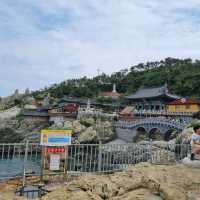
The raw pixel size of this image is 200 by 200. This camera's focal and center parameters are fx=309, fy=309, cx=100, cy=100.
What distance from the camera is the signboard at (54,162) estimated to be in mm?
7730

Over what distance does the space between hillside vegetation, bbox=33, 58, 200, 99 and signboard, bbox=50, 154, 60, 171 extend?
155ft

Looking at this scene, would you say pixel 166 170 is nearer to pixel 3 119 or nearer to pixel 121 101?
pixel 3 119

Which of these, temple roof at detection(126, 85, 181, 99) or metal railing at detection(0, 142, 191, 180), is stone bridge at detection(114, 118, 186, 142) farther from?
metal railing at detection(0, 142, 191, 180)

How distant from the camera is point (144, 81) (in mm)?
71125

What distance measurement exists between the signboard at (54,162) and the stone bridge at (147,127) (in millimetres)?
30878

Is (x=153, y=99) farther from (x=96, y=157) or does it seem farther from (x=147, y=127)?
(x=96, y=157)

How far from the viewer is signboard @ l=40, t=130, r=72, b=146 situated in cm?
770

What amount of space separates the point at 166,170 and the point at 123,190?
1141mm

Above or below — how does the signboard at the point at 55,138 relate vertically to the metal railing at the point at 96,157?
above

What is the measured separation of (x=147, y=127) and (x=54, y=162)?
1369 inches

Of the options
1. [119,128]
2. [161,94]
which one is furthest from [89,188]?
[161,94]

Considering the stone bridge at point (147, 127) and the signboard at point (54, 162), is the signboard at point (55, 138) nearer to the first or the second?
the signboard at point (54, 162)

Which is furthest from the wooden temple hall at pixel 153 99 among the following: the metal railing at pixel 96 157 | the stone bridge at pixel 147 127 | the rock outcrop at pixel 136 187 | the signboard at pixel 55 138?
the rock outcrop at pixel 136 187

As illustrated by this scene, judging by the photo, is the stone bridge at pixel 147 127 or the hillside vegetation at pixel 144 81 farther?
the hillside vegetation at pixel 144 81
